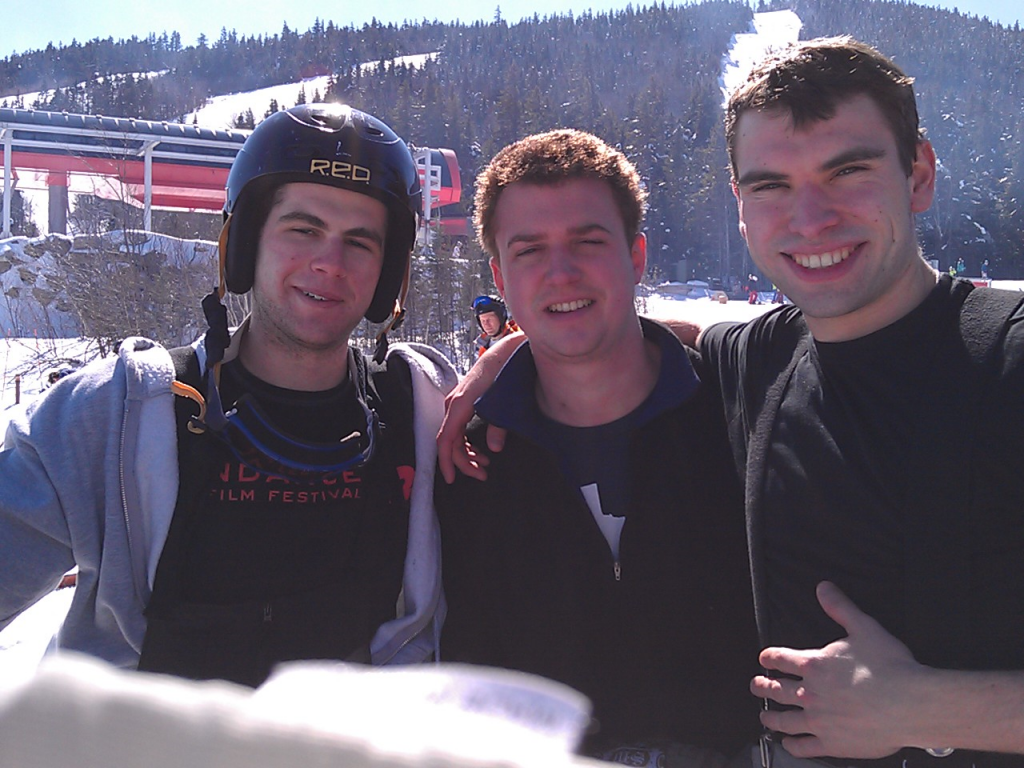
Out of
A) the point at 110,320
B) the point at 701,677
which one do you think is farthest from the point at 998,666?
the point at 110,320

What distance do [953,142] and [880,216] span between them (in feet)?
257

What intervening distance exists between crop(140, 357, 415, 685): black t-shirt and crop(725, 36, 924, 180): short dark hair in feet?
5.07

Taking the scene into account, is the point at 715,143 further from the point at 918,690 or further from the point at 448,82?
the point at 918,690

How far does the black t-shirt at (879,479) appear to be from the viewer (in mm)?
1527

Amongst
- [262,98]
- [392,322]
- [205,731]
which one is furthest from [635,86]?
[205,731]

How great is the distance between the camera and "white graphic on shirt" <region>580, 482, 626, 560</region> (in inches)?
86.9

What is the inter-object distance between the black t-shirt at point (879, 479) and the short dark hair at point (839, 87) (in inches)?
17.7

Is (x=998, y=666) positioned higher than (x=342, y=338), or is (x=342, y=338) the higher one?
(x=342, y=338)

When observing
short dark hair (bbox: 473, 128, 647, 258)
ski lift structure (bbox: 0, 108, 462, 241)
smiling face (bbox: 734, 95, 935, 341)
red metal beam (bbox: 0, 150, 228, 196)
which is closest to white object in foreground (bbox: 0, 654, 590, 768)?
smiling face (bbox: 734, 95, 935, 341)

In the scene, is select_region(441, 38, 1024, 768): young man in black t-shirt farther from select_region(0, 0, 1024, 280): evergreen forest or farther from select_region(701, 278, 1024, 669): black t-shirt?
select_region(0, 0, 1024, 280): evergreen forest

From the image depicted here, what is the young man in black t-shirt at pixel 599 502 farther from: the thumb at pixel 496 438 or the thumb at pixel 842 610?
the thumb at pixel 842 610

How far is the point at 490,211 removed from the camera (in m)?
2.66

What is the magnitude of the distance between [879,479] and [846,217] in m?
0.66

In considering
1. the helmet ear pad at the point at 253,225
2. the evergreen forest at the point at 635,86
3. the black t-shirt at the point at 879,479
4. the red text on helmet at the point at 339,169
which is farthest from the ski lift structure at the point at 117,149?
the black t-shirt at the point at 879,479
